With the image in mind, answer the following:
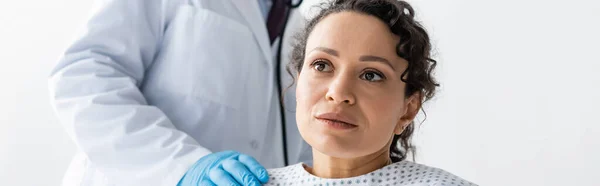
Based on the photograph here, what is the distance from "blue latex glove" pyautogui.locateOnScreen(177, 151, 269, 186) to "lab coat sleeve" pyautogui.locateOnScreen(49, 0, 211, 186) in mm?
29

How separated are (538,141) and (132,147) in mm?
914

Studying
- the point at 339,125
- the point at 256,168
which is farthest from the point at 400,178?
the point at 256,168

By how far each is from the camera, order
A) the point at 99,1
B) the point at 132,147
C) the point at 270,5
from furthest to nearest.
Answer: the point at 270,5
the point at 99,1
the point at 132,147

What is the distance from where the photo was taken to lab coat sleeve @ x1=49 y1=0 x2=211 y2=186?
1.18 m

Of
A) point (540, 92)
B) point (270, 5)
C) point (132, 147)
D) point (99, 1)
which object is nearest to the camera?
point (132, 147)

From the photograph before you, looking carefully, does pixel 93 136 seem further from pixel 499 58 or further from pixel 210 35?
pixel 499 58

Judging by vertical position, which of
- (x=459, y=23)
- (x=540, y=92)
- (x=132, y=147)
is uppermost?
(x=459, y=23)

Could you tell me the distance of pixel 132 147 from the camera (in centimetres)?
119

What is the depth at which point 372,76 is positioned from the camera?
2.98 feet

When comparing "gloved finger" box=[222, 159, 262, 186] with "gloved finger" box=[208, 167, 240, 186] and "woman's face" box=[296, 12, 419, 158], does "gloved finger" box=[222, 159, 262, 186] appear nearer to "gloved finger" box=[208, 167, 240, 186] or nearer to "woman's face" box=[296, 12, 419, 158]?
"gloved finger" box=[208, 167, 240, 186]

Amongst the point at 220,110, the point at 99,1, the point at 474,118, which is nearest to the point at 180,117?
the point at 220,110

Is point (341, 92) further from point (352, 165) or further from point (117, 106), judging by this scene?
point (117, 106)

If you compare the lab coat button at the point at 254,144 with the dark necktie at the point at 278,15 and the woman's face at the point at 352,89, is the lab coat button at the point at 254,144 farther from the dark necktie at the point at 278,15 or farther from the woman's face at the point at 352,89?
the woman's face at the point at 352,89

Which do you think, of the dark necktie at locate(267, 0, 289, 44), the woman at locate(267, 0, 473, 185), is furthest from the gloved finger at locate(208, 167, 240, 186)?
the dark necktie at locate(267, 0, 289, 44)
